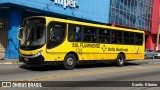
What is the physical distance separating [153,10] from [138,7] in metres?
6.24

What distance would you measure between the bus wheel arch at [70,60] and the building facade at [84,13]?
9.17 m

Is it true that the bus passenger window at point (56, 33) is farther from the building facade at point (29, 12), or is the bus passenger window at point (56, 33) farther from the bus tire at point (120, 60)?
the building facade at point (29, 12)

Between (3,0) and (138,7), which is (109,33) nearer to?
(3,0)

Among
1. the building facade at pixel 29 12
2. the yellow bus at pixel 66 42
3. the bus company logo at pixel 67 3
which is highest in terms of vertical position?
the bus company logo at pixel 67 3

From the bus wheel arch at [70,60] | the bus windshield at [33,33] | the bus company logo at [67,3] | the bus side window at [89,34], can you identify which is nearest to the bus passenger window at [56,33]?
the bus windshield at [33,33]

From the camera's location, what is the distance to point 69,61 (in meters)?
20.0

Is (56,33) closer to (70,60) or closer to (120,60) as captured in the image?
(70,60)

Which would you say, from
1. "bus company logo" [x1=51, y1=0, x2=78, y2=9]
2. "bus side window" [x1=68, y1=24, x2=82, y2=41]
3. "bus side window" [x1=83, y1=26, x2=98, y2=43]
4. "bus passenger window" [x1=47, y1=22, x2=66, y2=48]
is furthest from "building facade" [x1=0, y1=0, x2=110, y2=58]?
"bus passenger window" [x1=47, y1=22, x2=66, y2=48]

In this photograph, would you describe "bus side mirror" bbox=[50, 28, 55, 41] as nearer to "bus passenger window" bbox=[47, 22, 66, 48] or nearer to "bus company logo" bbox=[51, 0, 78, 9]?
"bus passenger window" bbox=[47, 22, 66, 48]

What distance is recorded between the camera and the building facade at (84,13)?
96.4 feet

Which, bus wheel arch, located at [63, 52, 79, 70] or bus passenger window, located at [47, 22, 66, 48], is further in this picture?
bus wheel arch, located at [63, 52, 79, 70]

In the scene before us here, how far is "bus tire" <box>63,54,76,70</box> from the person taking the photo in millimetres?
19734

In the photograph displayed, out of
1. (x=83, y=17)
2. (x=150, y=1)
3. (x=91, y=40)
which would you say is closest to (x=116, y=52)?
(x=91, y=40)

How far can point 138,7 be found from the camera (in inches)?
2014
